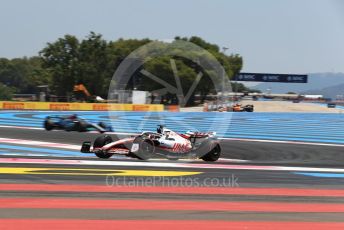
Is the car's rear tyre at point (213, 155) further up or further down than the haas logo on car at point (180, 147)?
further down

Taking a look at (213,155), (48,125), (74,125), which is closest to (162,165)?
(213,155)

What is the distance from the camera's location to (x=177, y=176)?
1078cm

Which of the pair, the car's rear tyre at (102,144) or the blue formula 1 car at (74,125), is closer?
the car's rear tyre at (102,144)

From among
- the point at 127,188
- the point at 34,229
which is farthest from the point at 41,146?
the point at 34,229

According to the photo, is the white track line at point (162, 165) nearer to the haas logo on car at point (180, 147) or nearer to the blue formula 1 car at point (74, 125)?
the haas logo on car at point (180, 147)

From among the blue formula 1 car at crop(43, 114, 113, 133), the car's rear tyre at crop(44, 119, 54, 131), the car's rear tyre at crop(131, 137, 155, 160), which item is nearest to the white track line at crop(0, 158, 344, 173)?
the car's rear tyre at crop(131, 137, 155, 160)

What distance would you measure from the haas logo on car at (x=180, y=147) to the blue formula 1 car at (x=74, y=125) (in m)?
10.1

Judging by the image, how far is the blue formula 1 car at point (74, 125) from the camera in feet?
78.8

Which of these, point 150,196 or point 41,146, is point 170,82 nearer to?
point 41,146

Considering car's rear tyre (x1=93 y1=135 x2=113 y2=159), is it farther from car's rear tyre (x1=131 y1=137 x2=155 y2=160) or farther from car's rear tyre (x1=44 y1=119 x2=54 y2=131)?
car's rear tyre (x1=44 y1=119 x2=54 y2=131)

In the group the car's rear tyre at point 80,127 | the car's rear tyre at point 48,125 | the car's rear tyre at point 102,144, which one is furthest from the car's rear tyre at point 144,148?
the car's rear tyre at point 48,125

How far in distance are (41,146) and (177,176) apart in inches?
319

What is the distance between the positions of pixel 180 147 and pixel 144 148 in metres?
1.02

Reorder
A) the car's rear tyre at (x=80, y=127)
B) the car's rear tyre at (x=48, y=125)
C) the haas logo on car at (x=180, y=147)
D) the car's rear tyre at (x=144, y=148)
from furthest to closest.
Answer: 1. the car's rear tyre at (x=48, y=125)
2. the car's rear tyre at (x=80, y=127)
3. the haas logo on car at (x=180, y=147)
4. the car's rear tyre at (x=144, y=148)
